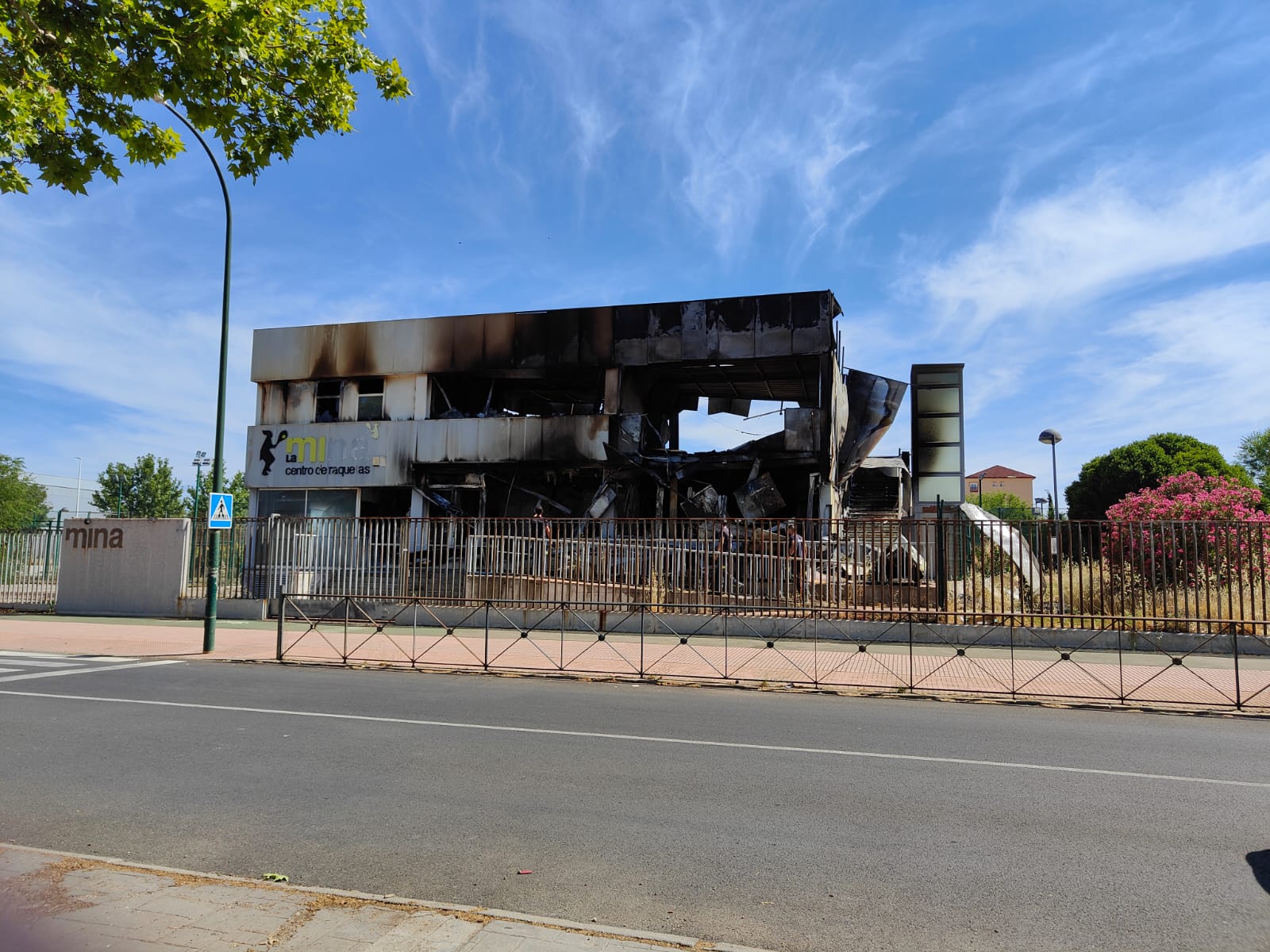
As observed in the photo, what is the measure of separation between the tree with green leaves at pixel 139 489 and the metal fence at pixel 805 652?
171 ft

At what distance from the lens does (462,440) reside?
29.4 meters

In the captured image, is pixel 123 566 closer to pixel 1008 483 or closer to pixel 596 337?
pixel 596 337

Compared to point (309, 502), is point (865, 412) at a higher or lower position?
higher

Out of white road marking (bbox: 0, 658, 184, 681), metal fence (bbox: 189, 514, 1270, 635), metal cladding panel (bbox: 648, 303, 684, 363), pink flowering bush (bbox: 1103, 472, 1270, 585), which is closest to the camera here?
white road marking (bbox: 0, 658, 184, 681)

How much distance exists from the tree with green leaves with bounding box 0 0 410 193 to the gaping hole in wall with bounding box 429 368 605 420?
71.3ft

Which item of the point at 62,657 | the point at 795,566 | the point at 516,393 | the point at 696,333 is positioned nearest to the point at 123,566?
the point at 62,657

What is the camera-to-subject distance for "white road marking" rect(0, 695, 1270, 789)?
22.7 ft

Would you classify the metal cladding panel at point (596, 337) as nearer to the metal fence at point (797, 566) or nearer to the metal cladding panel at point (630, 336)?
the metal cladding panel at point (630, 336)

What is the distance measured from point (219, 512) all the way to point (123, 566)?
7.96 meters

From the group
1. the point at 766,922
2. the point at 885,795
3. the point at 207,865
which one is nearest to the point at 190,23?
the point at 207,865

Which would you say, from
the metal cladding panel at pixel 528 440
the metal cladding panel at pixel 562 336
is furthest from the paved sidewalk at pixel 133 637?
the metal cladding panel at pixel 562 336

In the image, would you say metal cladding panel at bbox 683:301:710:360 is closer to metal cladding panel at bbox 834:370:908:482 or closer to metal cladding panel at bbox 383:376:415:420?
metal cladding panel at bbox 834:370:908:482

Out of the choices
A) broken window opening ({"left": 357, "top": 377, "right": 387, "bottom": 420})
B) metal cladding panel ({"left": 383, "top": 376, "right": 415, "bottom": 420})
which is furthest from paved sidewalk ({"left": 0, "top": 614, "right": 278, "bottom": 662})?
broken window opening ({"left": 357, "top": 377, "right": 387, "bottom": 420})

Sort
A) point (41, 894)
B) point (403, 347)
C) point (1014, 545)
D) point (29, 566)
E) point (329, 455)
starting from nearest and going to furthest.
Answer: point (41, 894)
point (1014, 545)
point (29, 566)
point (403, 347)
point (329, 455)
